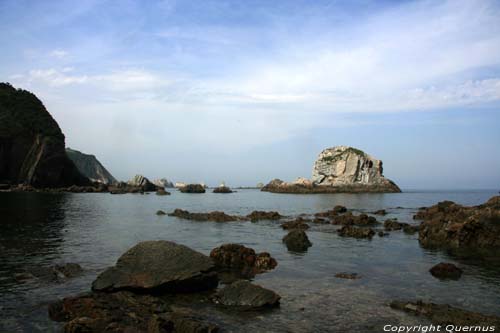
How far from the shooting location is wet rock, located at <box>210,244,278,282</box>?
2088cm

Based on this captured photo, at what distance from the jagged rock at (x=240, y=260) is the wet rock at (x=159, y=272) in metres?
4.65

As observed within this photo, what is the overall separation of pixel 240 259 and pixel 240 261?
0.47ft

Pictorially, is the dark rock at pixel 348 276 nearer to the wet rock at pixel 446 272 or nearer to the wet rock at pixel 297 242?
the wet rock at pixel 446 272

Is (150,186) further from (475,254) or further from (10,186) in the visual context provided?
(475,254)

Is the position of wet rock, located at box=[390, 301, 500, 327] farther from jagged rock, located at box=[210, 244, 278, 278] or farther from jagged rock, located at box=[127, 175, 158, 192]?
jagged rock, located at box=[127, 175, 158, 192]

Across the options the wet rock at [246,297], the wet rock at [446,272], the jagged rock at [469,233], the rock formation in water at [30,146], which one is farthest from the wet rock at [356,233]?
the rock formation in water at [30,146]

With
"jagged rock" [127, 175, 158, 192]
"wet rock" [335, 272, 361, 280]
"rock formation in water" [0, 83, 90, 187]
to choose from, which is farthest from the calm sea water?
"jagged rock" [127, 175, 158, 192]

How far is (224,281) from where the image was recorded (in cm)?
1823

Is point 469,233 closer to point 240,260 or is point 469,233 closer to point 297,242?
point 297,242

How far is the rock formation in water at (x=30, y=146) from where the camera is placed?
364 ft

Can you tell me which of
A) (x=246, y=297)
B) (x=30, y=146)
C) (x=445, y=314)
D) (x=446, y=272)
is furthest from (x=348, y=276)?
(x=30, y=146)

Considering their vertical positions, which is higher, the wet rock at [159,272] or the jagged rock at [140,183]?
the jagged rock at [140,183]

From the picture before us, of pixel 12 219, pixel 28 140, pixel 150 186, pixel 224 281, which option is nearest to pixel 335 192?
pixel 150 186

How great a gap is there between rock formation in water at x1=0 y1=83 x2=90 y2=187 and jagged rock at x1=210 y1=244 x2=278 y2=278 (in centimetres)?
11121
